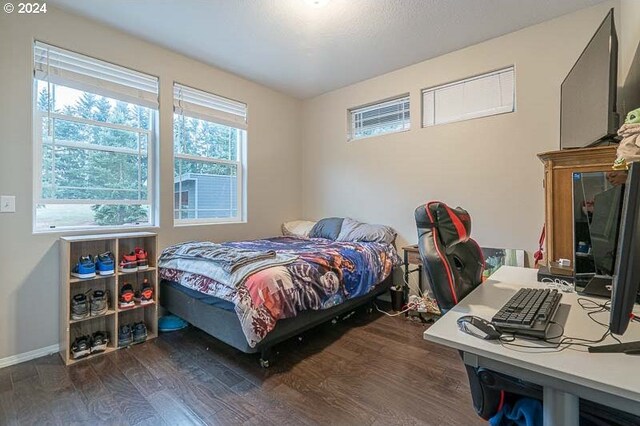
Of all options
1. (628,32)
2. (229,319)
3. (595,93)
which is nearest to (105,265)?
(229,319)

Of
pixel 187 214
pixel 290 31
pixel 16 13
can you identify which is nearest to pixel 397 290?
pixel 187 214

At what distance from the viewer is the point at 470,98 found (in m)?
3.12

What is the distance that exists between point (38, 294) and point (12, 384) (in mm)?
650

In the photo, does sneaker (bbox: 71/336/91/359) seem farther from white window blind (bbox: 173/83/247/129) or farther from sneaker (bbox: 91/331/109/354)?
white window blind (bbox: 173/83/247/129)

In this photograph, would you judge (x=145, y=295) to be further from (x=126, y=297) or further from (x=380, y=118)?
(x=380, y=118)

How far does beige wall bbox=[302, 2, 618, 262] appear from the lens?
2.65 metres

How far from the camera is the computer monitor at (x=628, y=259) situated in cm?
71

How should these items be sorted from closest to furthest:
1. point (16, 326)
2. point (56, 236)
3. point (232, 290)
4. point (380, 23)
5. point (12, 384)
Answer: point (12, 384)
point (232, 290)
point (16, 326)
point (56, 236)
point (380, 23)

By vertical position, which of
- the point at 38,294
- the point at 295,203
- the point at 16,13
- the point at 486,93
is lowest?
the point at 38,294

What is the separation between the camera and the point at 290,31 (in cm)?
271

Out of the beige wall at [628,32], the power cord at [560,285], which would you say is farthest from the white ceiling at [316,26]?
the power cord at [560,285]

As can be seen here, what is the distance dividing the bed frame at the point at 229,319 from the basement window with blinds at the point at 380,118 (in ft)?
7.02

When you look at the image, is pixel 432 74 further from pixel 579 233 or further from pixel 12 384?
pixel 12 384

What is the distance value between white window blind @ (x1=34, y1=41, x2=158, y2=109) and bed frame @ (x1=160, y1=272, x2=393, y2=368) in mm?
1789
